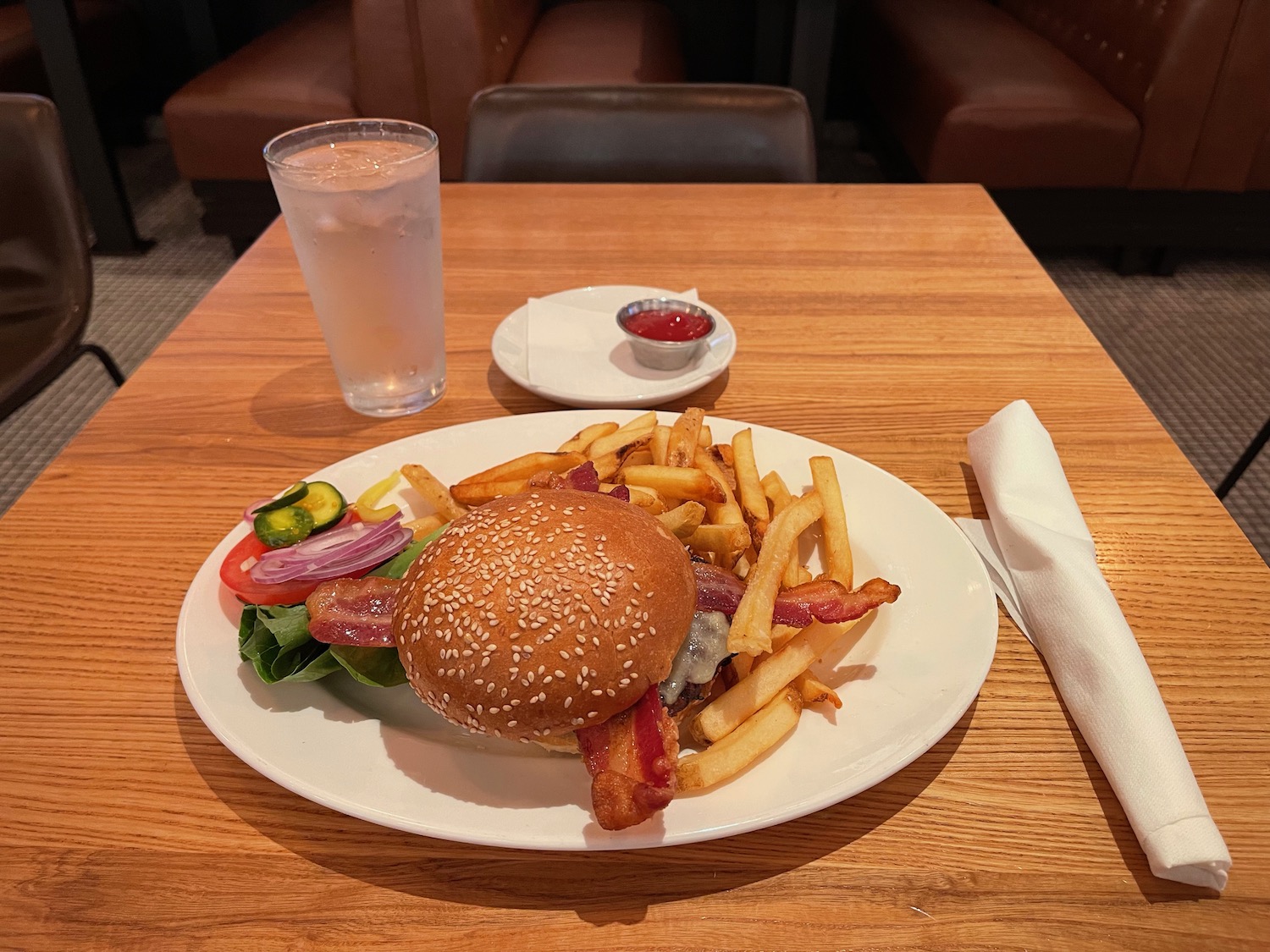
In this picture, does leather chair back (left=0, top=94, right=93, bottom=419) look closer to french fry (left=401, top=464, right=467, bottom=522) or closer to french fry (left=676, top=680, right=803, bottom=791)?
french fry (left=401, top=464, right=467, bottom=522)

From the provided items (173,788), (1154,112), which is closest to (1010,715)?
(173,788)

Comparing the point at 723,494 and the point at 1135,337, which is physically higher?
the point at 723,494

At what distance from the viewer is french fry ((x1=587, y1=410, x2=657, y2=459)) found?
A: 3.99 ft

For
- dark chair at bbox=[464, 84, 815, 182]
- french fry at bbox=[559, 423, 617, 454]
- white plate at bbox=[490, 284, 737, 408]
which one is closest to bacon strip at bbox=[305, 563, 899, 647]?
french fry at bbox=[559, 423, 617, 454]

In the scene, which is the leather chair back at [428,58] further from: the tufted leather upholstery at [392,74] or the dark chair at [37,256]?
the dark chair at [37,256]

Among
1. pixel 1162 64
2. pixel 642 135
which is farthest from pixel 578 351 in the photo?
pixel 1162 64

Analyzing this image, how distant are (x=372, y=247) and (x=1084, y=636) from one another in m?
1.10

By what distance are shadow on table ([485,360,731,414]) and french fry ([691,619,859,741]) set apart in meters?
0.63

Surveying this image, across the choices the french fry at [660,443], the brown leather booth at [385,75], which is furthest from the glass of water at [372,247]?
the brown leather booth at [385,75]

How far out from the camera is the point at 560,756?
2.93 ft

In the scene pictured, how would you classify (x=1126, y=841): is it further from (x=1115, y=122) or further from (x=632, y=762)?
(x=1115, y=122)

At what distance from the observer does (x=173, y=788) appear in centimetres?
88

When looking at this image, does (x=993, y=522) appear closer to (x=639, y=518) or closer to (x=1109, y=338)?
(x=639, y=518)

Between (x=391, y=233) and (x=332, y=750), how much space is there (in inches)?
31.4
